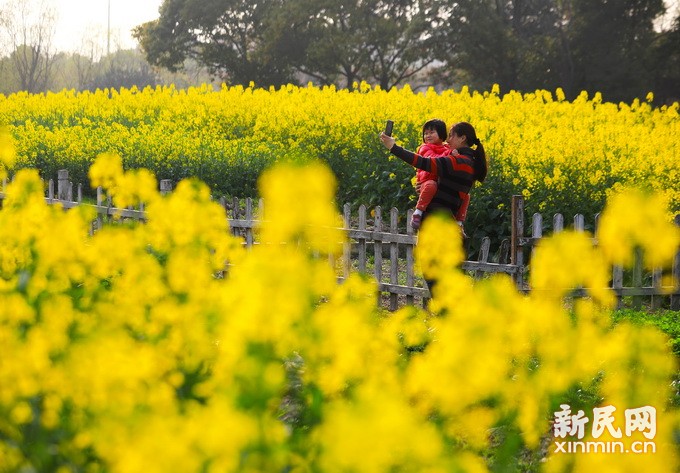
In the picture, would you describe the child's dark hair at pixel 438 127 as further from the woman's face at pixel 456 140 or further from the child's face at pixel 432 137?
the woman's face at pixel 456 140

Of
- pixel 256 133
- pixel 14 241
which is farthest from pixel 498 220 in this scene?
pixel 14 241

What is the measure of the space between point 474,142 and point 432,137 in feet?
0.95

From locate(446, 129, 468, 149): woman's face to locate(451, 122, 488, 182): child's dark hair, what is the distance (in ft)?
0.05

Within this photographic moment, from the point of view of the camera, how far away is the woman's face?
6273mm

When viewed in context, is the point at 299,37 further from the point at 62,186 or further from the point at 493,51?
the point at 62,186

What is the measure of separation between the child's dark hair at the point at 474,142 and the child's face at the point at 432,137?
19cm

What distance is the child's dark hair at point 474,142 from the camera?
623 cm

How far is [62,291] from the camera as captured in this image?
9.82 ft

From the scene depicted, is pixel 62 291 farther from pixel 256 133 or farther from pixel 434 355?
pixel 256 133

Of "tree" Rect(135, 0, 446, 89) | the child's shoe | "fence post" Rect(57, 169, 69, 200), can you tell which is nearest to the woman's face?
the child's shoe

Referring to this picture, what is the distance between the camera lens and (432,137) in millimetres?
6457

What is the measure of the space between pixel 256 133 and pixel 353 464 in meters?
14.1

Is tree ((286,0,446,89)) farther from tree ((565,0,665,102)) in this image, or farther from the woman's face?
the woman's face

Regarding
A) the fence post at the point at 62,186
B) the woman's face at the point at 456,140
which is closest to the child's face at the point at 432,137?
the woman's face at the point at 456,140
